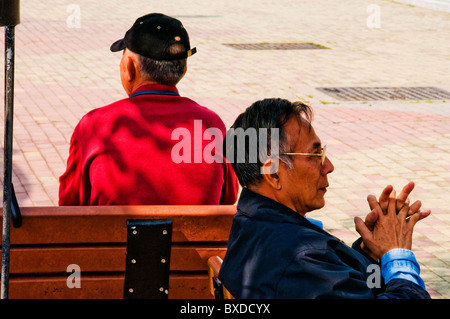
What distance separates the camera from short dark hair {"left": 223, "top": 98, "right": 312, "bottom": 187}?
2754 millimetres

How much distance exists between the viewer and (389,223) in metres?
2.84

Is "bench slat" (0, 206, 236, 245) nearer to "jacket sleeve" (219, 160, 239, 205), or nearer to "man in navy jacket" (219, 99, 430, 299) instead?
"man in navy jacket" (219, 99, 430, 299)

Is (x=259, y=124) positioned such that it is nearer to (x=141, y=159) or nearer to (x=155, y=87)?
(x=141, y=159)

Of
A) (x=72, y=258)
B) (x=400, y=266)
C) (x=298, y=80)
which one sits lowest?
(x=298, y=80)

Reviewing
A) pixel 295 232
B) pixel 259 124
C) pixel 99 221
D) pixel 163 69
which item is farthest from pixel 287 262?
pixel 163 69

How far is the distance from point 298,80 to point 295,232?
8.81 metres

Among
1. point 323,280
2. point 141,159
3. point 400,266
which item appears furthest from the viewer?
point 141,159

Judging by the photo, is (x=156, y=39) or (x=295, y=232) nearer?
(x=295, y=232)

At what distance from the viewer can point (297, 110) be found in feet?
9.19

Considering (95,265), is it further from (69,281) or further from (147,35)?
(147,35)

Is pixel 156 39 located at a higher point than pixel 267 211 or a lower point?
higher

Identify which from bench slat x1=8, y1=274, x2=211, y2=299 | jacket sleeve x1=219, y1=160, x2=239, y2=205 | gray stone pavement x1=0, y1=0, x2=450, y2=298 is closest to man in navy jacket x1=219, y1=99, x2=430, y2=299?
bench slat x1=8, y1=274, x2=211, y2=299

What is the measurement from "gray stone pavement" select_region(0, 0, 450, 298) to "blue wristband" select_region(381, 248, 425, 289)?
7.54ft

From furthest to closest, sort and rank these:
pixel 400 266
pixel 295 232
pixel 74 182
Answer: pixel 74 182 → pixel 400 266 → pixel 295 232
